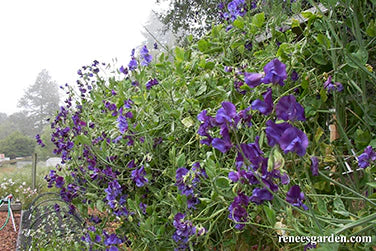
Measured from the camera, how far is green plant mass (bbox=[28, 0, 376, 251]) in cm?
54

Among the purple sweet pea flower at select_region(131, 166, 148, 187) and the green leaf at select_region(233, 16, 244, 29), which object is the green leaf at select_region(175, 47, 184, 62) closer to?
the green leaf at select_region(233, 16, 244, 29)

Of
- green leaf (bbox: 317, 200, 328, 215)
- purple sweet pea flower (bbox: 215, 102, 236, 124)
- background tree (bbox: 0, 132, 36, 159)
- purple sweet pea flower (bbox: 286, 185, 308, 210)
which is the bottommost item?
green leaf (bbox: 317, 200, 328, 215)

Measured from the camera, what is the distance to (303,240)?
0.66 m

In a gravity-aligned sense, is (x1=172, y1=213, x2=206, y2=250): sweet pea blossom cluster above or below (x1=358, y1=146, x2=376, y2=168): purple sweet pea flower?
above

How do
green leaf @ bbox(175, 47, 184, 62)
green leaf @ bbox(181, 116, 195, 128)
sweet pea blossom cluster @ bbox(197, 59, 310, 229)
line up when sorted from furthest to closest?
green leaf @ bbox(175, 47, 184, 62), green leaf @ bbox(181, 116, 195, 128), sweet pea blossom cluster @ bbox(197, 59, 310, 229)

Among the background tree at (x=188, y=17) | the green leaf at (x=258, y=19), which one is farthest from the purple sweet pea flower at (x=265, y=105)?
the background tree at (x=188, y=17)

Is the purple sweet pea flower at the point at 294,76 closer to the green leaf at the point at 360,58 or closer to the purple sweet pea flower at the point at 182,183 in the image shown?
the green leaf at the point at 360,58

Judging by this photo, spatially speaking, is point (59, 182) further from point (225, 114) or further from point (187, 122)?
point (225, 114)

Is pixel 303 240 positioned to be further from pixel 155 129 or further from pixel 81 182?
pixel 81 182

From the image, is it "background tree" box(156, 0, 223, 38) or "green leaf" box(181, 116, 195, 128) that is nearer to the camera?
"green leaf" box(181, 116, 195, 128)

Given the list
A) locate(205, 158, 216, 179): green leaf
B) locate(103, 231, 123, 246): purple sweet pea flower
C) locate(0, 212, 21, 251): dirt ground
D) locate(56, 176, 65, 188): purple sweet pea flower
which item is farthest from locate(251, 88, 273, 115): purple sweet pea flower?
A: locate(0, 212, 21, 251): dirt ground

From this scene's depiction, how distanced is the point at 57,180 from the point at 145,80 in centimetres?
55

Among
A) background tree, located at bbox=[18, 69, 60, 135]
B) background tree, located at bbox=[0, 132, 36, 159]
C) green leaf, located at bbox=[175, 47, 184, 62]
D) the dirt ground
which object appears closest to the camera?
green leaf, located at bbox=[175, 47, 184, 62]

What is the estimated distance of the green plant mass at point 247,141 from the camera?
54 cm
